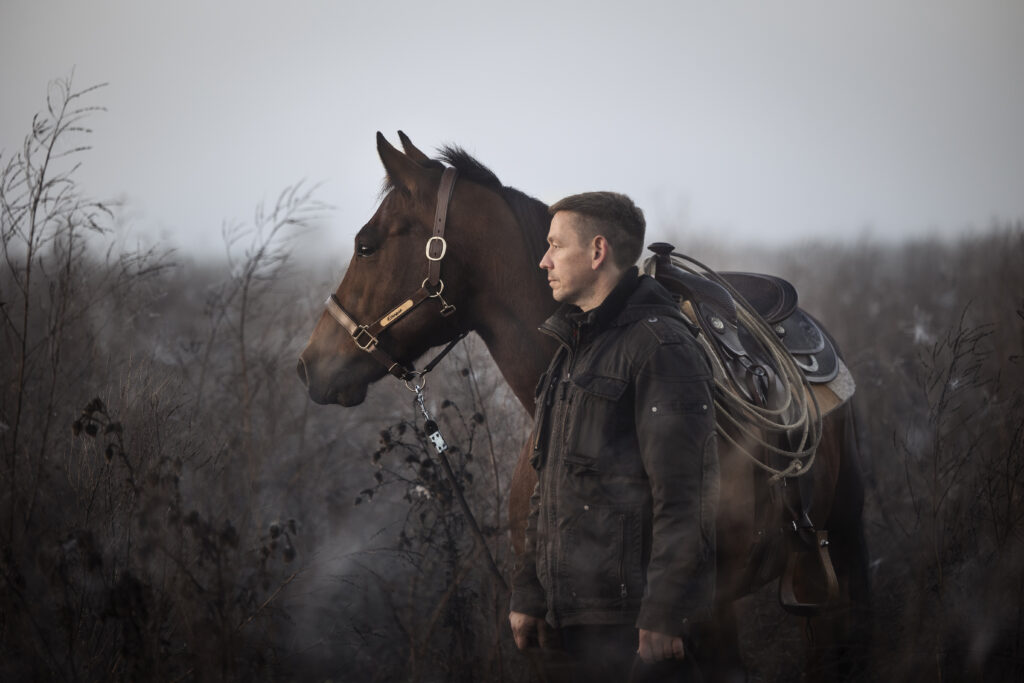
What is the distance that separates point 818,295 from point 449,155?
485 inches

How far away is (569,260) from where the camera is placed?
7.61 ft

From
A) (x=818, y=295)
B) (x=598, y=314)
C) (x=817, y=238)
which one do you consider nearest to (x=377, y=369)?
(x=598, y=314)

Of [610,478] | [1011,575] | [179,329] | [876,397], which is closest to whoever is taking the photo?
[610,478]

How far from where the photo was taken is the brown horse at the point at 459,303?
2.83 meters

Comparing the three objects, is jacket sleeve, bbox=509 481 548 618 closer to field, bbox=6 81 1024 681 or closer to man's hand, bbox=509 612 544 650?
man's hand, bbox=509 612 544 650

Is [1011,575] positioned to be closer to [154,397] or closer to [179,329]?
[154,397]

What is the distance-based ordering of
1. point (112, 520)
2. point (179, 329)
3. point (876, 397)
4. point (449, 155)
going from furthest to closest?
point (179, 329)
point (876, 397)
point (112, 520)
point (449, 155)

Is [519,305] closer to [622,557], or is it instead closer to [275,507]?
[622,557]

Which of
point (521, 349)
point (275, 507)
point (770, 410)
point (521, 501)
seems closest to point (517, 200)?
point (521, 349)

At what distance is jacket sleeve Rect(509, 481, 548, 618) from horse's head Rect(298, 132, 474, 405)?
78cm

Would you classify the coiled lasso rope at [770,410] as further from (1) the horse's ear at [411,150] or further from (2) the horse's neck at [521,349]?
(1) the horse's ear at [411,150]

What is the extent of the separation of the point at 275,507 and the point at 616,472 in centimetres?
356

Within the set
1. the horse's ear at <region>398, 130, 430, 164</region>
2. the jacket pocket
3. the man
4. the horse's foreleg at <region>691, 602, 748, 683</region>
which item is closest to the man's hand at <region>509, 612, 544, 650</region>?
the man

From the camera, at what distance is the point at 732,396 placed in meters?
2.71
